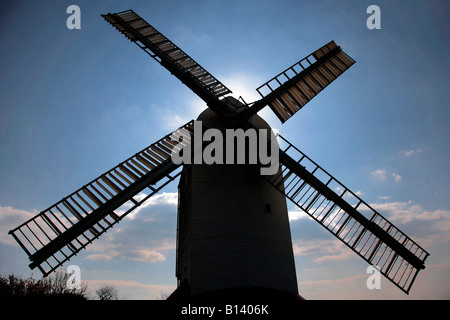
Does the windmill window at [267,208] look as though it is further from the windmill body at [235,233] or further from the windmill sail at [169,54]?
the windmill sail at [169,54]

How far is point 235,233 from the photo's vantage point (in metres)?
10.1

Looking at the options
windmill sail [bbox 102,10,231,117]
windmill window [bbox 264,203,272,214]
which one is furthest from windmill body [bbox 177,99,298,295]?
windmill sail [bbox 102,10,231,117]

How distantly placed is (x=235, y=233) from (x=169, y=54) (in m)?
9.94

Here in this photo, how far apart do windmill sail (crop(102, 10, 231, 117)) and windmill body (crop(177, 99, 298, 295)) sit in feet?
12.2

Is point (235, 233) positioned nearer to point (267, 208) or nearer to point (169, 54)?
point (267, 208)

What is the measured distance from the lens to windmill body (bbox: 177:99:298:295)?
9.45 metres

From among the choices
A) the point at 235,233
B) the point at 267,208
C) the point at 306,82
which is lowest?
the point at 235,233

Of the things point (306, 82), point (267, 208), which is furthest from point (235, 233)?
point (306, 82)

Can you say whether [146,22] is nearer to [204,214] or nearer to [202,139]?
[202,139]

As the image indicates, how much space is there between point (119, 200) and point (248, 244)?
17.0ft

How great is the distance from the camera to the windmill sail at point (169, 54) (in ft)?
41.8

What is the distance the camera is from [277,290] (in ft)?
32.1

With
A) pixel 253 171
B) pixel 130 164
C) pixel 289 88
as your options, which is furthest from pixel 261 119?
pixel 130 164

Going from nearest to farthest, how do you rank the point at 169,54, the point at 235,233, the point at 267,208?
the point at 235,233, the point at 267,208, the point at 169,54
